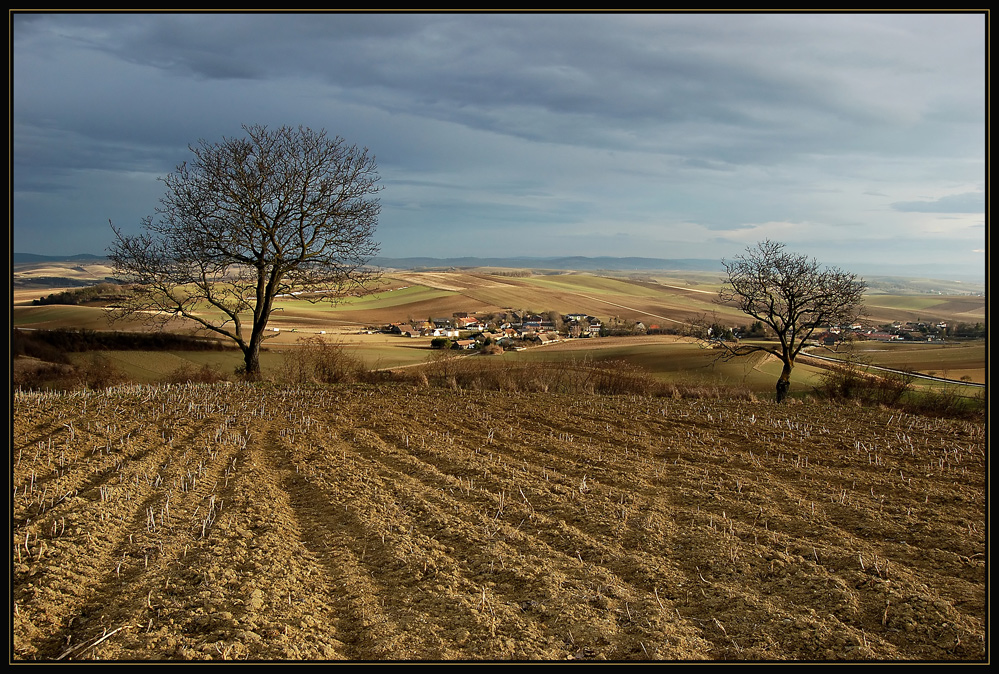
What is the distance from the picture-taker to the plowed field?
4.04m

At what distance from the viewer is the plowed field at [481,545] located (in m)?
4.04

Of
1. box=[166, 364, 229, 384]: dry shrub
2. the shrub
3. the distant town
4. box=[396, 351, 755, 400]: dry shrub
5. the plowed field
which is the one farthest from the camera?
the distant town

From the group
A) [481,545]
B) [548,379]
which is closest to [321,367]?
[548,379]

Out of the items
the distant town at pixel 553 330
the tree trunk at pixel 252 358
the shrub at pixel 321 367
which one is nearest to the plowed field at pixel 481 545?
the tree trunk at pixel 252 358

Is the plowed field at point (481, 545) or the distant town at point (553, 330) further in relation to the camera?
the distant town at point (553, 330)

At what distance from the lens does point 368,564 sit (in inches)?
203

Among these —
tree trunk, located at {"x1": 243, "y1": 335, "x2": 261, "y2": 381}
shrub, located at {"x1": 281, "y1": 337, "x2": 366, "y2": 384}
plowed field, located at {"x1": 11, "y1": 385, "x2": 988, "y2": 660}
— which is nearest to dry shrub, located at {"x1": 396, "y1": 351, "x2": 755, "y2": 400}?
shrub, located at {"x1": 281, "y1": 337, "x2": 366, "y2": 384}

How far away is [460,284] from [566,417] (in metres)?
54.5

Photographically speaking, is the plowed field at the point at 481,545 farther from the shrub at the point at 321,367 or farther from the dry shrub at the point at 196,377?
the shrub at the point at 321,367

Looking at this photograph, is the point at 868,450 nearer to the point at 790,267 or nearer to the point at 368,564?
the point at 368,564

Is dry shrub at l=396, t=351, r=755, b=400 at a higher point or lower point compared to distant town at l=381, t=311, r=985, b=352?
lower

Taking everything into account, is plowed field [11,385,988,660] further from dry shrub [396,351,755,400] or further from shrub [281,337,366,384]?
shrub [281,337,366,384]

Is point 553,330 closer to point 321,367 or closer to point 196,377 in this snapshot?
point 321,367
